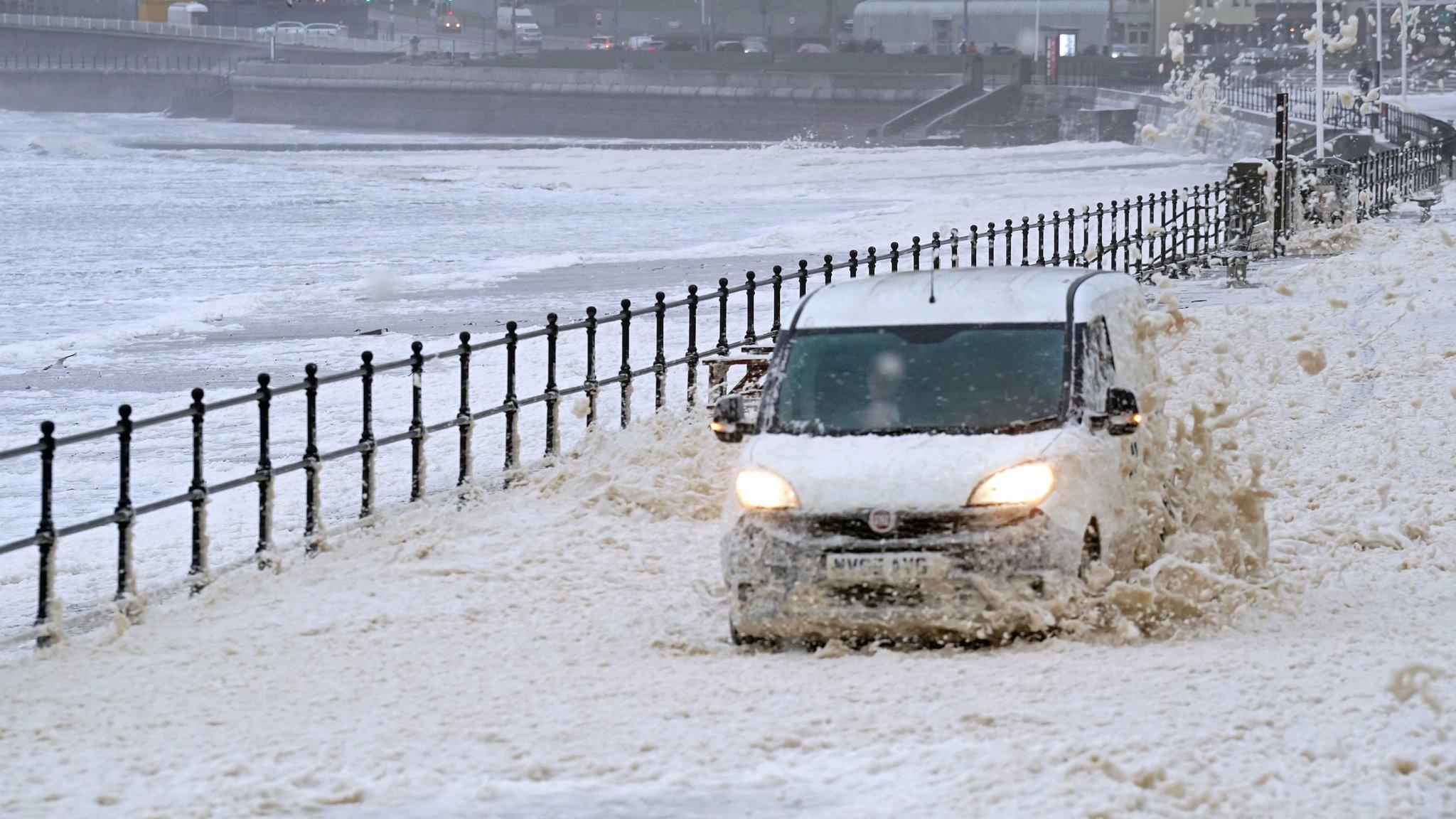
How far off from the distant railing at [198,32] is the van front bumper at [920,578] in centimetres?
12928

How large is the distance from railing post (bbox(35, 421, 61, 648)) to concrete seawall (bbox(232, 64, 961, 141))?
88.4m

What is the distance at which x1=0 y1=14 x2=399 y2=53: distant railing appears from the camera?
Answer: 441 ft

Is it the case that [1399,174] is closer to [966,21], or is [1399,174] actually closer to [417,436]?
[417,436]

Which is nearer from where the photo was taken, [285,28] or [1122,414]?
[1122,414]

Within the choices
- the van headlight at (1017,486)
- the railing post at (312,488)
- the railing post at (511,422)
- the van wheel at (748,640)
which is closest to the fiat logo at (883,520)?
the van headlight at (1017,486)

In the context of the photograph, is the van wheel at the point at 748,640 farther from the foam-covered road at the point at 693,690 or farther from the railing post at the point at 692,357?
the railing post at the point at 692,357

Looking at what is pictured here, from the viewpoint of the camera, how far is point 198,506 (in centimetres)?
961

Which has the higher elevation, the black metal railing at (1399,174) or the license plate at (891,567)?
the black metal railing at (1399,174)

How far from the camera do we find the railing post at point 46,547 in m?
8.55

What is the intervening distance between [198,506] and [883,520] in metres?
3.68

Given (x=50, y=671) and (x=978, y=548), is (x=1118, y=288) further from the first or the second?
(x=50, y=671)

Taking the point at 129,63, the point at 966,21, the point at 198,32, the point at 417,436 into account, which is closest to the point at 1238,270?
the point at 417,436

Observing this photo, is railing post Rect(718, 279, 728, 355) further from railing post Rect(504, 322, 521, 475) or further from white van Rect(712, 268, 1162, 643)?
white van Rect(712, 268, 1162, 643)

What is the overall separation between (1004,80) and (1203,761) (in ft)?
293
